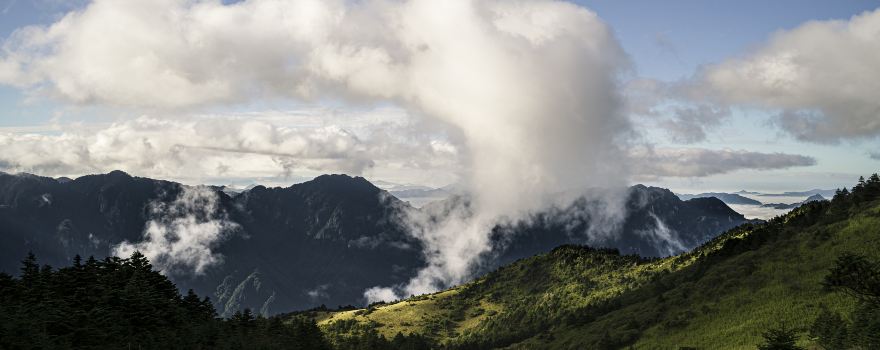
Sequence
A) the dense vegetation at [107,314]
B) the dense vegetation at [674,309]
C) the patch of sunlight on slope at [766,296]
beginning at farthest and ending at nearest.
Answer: the patch of sunlight on slope at [766,296] → the dense vegetation at [674,309] → the dense vegetation at [107,314]

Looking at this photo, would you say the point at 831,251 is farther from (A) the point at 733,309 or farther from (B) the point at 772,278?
(A) the point at 733,309

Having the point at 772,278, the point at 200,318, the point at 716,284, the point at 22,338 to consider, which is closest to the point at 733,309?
the point at 772,278

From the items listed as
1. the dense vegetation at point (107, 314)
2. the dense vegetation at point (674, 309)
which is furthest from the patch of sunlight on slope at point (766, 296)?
the dense vegetation at point (107, 314)

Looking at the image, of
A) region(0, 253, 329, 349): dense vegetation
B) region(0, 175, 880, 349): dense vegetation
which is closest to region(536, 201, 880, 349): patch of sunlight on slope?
region(0, 175, 880, 349): dense vegetation

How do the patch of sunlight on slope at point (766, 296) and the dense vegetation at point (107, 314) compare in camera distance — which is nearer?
the dense vegetation at point (107, 314)

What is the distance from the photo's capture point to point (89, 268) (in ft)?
446

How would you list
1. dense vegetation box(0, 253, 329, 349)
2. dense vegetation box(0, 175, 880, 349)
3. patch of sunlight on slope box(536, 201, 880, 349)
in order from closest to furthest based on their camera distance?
dense vegetation box(0, 253, 329, 349), dense vegetation box(0, 175, 880, 349), patch of sunlight on slope box(536, 201, 880, 349)

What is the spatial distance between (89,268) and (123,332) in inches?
1251

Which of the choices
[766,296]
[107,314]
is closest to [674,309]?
[766,296]

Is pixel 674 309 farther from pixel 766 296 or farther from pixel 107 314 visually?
pixel 107 314

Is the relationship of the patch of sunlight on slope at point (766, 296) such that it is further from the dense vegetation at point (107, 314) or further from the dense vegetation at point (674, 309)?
the dense vegetation at point (107, 314)

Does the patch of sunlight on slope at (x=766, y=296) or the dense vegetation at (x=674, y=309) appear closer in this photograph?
the dense vegetation at (x=674, y=309)

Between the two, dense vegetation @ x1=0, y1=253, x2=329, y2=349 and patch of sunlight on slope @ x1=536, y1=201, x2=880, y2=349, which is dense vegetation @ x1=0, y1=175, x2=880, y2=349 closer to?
dense vegetation @ x1=0, y1=253, x2=329, y2=349

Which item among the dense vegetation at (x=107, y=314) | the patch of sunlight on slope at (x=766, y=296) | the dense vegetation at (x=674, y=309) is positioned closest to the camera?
the dense vegetation at (x=107, y=314)
